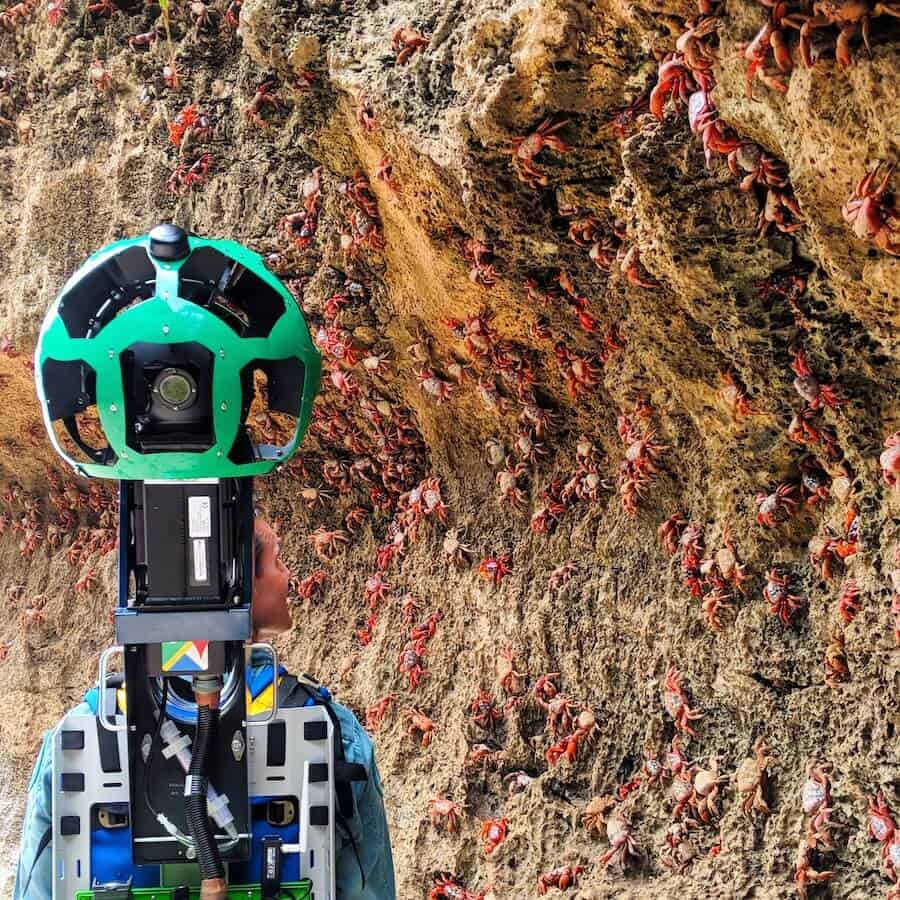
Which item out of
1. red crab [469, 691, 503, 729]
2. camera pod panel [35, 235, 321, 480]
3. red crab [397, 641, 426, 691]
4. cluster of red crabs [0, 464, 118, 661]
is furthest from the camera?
cluster of red crabs [0, 464, 118, 661]

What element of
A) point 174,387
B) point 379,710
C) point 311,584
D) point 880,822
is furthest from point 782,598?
point 311,584

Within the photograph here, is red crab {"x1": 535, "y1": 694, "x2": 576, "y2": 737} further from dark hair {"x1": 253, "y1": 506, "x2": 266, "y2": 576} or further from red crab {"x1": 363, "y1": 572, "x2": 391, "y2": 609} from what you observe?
dark hair {"x1": 253, "y1": 506, "x2": 266, "y2": 576}

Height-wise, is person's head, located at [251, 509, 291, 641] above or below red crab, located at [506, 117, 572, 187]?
below

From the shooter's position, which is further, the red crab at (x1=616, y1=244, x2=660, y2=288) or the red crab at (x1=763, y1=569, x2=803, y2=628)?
the red crab at (x1=763, y1=569, x2=803, y2=628)

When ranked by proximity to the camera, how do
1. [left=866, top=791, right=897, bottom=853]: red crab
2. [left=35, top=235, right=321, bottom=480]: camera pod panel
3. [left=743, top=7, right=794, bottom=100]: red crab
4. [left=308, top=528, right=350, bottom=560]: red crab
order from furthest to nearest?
[left=308, top=528, right=350, bottom=560]: red crab → [left=866, top=791, right=897, bottom=853]: red crab → [left=35, top=235, right=321, bottom=480]: camera pod panel → [left=743, top=7, right=794, bottom=100]: red crab

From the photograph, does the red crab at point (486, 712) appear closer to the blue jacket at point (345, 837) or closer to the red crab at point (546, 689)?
the red crab at point (546, 689)

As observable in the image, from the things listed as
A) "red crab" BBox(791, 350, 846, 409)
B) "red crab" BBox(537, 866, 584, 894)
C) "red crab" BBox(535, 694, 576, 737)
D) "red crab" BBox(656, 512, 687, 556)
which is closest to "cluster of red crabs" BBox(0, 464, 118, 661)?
"red crab" BBox(535, 694, 576, 737)
